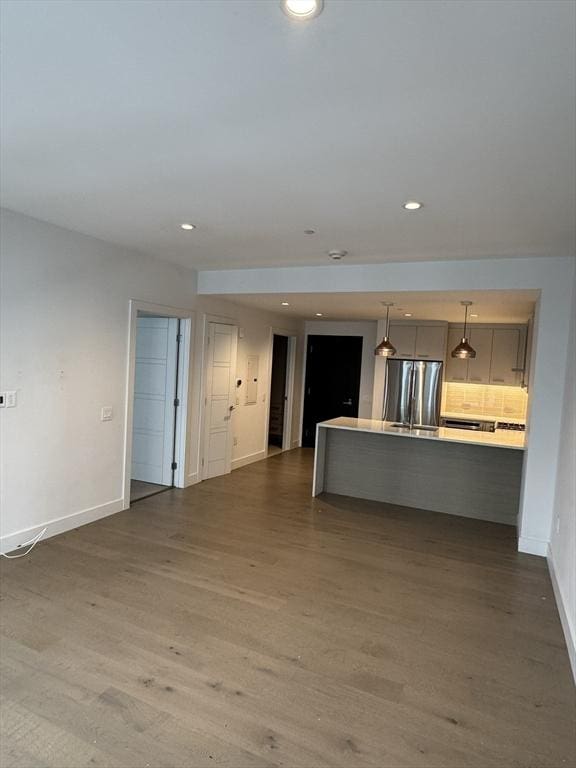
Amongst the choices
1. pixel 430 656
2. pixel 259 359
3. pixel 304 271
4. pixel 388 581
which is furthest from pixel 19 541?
pixel 259 359

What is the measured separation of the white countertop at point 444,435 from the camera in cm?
486

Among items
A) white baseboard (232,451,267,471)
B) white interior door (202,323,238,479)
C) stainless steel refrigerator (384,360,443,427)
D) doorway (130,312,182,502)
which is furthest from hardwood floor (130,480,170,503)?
stainless steel refrigerator (384,360,443,427)

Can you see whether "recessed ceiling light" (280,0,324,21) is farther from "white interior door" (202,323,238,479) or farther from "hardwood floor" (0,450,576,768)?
"white interior door" (202,323,238,479)

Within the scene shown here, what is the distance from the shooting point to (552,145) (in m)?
2.07

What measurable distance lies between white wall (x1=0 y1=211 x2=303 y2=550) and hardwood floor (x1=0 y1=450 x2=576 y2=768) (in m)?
0.40

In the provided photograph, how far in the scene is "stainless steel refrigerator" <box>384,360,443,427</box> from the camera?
7.14 metres

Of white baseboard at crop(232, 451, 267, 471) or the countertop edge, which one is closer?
the countertop edge

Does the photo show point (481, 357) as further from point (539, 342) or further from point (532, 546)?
point (532, 546)

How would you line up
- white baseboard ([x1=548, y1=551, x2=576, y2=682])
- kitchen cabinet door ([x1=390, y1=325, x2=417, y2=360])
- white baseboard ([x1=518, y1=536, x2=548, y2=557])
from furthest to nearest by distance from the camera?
kitchen cabinet door ([x1=390, y1=325, x2=417, y2=360]), white baseboard ([x1=518, y1=536, x2=548, y2=557]), white baseboard ([x1=548, y1=551, x2=576, y2=682])

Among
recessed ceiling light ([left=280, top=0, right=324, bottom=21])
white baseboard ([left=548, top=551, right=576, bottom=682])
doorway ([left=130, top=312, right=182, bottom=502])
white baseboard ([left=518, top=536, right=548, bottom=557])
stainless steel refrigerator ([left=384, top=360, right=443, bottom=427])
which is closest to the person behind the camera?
recessed ceiling light ([left=280, top=0, right=324, bottom=21])

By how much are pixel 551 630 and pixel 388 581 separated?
1.07 meters

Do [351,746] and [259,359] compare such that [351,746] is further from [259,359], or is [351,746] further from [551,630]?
[259,359]

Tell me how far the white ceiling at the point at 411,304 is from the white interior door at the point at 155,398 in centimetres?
94

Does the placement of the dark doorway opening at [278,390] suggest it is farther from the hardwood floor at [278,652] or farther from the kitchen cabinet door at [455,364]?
the hardwood floor at [278,652]
